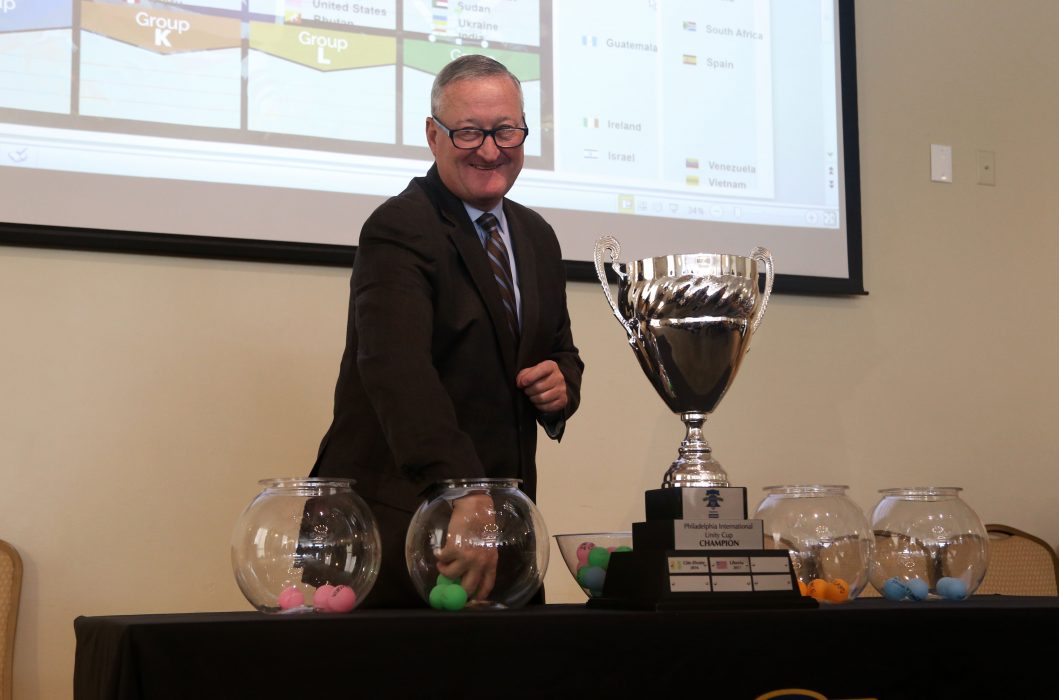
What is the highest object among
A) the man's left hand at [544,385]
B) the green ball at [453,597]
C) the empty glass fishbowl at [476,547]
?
the man's left hand at [544,385]

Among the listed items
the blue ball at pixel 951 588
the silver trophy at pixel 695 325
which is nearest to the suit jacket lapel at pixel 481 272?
the silver trophy at pixel 695 325

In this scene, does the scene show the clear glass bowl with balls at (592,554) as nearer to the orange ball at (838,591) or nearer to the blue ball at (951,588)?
the orange ball at (838,591)

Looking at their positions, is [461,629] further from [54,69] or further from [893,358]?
[893,358]

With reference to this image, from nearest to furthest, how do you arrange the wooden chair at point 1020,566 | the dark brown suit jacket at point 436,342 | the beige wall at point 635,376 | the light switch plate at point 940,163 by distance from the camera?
the dark brown suit jacket at point 436,342 < the beige wall at point 635,376 < the wooden chair at point 1020,566 < the light switch plate at point 940,163

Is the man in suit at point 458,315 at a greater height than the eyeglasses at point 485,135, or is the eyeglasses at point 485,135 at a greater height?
the eyeglasses at point 485,135

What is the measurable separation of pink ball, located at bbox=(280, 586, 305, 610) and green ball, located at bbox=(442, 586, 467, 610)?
0.14 meters

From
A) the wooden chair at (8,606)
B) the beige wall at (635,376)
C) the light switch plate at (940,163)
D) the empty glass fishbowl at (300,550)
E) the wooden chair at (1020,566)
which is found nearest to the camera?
the empty glass fishbowl at (300,550)

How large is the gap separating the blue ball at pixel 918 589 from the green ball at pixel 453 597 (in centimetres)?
56

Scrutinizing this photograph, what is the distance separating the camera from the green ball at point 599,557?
4.47ft

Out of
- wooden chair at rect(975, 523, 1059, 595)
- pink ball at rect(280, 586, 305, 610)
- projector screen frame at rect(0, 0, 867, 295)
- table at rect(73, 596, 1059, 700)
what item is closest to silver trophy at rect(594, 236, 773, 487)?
table at rect(73, 596, 1059, 700)

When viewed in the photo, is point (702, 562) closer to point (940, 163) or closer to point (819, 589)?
point (819, 589)

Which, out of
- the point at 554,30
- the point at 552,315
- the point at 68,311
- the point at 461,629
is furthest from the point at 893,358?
the point at 461,629

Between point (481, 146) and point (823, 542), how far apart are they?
29.8 inches

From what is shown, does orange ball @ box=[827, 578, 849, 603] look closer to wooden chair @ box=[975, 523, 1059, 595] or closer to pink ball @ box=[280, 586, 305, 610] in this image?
pink ball @ box=[280, 586, 305, 610]
